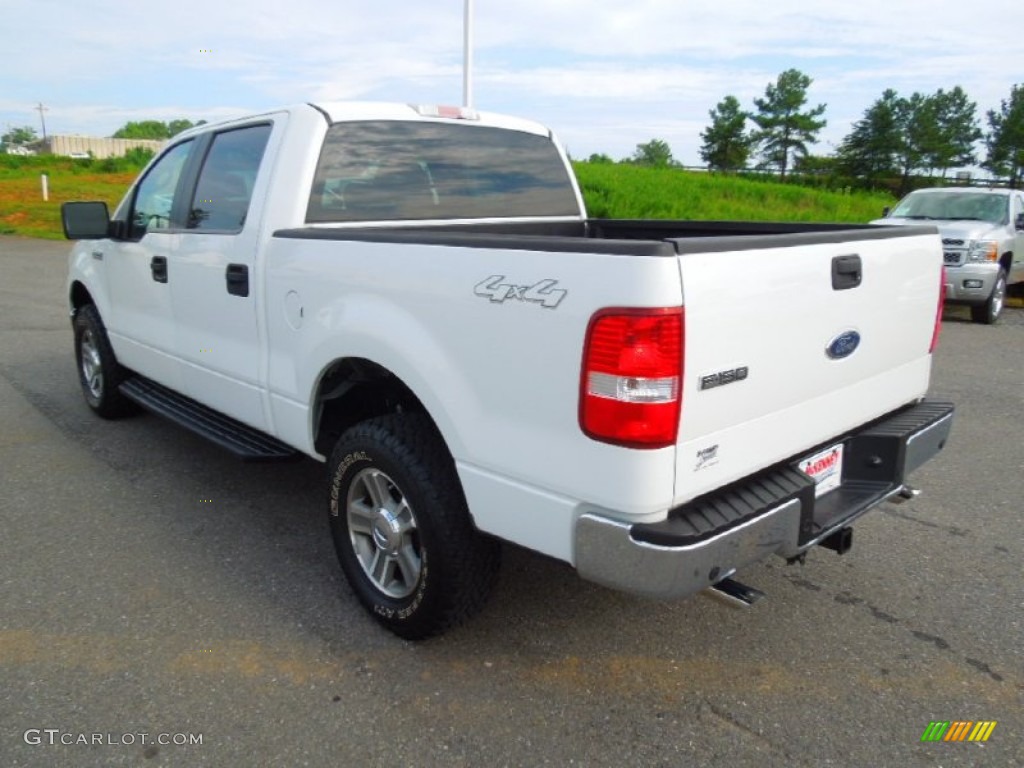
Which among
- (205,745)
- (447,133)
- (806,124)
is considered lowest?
(205,745)

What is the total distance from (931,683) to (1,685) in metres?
3.09

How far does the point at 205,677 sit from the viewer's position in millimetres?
2719

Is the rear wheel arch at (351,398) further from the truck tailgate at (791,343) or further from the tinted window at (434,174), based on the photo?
the truck tailgate at (791,343)

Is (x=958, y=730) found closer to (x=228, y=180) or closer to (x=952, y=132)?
(x=228, y=180)

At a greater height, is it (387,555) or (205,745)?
(387,555)

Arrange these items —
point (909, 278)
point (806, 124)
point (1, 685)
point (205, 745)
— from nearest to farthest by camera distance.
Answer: point (205, 745) → point (1, 685) → point (909, 278) → point (806, 124)

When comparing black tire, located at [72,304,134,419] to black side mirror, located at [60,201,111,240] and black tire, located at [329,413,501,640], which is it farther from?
black tire, located at [329,413,501,640]

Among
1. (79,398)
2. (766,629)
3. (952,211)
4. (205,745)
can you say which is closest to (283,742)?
(205,745)

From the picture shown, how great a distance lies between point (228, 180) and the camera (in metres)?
3.86

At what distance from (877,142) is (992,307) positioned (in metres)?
67.2

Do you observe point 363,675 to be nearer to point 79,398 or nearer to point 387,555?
point 387,555

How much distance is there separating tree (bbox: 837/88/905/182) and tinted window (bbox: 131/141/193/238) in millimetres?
73549

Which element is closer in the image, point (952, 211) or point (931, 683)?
point (931, 683)

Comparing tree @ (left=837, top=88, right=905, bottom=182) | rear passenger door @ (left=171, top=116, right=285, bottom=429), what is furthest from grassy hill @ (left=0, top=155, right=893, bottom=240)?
tree @ (left=837, top=88, right=905, bottom=182)
